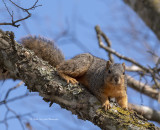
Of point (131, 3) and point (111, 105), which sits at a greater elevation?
point (131, 3)

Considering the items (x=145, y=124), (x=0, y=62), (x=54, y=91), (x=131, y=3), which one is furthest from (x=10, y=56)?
(x=131, y=3)

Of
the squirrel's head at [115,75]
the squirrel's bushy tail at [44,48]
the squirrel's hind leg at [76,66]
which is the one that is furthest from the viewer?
the squirrel's bushy tail at [44,48]

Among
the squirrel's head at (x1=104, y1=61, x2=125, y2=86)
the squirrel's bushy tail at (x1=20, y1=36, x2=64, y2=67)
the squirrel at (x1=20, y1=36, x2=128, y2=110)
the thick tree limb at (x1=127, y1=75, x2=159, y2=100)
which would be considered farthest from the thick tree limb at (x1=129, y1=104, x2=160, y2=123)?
the squirrel's bushy tail at (x1=20, y1=36, x2=64, y2=67)

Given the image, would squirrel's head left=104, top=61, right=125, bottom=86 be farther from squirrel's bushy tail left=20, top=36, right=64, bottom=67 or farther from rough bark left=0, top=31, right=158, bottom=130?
squirrel's bushy tail left=20, top=36, right=64, bottom=67

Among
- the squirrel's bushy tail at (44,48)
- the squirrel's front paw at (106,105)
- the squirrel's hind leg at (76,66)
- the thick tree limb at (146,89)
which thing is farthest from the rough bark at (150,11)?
the squirrel's front paw at (106,105)

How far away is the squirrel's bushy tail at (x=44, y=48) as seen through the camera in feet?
11.7

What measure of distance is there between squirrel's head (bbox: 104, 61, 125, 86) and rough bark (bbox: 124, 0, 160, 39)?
1.17 metres

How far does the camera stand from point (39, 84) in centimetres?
257

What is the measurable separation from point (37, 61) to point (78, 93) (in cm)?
62

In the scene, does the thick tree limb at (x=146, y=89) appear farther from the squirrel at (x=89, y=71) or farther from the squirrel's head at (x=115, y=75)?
the squirrel's head at (x=115, y=75)

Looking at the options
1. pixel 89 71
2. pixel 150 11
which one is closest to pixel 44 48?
pixel 89 71

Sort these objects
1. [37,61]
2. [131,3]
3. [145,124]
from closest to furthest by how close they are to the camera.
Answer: [145,124], [37,61], [131,3]

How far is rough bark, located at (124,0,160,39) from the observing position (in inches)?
151

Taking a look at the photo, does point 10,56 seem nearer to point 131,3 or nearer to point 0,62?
point 0,62
